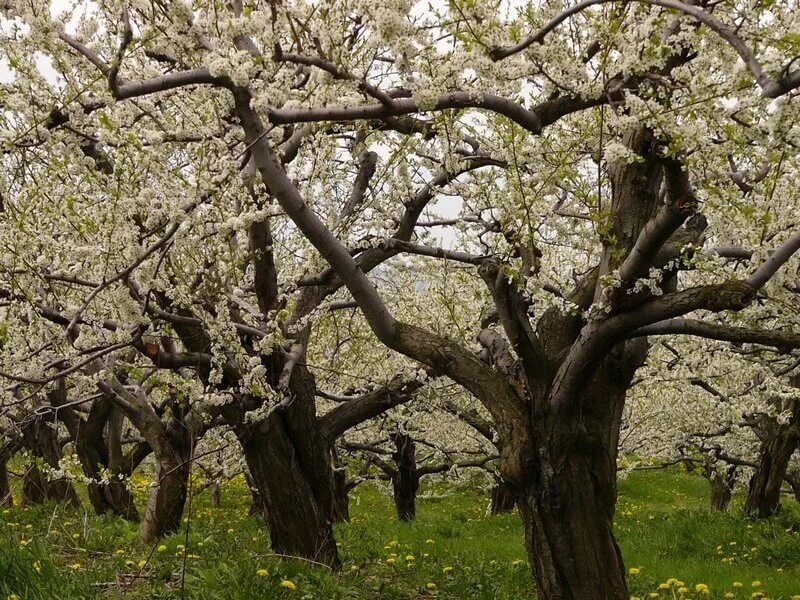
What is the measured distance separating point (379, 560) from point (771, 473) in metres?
7.65

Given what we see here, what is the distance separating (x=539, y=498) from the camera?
524cm

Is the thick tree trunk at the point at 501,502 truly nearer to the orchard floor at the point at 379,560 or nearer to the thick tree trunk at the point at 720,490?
the orchard floor at the point at 379,560

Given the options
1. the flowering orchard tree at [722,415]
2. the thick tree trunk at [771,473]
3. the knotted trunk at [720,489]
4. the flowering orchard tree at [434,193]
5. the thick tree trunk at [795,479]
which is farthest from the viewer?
the knotted trunk at [720,489]

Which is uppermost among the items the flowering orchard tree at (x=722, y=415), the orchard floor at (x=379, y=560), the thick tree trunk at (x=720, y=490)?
the flowering orchard tree at (x=722, y=415)

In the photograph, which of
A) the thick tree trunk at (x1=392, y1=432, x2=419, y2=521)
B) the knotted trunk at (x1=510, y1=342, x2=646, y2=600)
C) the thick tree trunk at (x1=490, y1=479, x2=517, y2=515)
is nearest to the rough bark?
the thick tree trunk at (x1=490, y1=479, x2=517, y2=515)

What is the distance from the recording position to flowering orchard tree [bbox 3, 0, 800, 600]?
3.47 m

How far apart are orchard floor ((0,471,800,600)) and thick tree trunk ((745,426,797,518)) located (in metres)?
0.30

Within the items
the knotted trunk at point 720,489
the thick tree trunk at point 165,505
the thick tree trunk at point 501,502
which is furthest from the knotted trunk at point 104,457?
the knotted trunk at point 720,489

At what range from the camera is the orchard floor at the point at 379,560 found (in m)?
5.05

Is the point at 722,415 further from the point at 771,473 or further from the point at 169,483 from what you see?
the point at 169,483

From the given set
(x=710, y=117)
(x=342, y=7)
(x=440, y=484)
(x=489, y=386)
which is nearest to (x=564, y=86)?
(x=710, y=117)

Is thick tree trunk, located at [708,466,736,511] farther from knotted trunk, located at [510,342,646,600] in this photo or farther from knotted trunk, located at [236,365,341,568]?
knotted trunk, located at [510,342,646,600]

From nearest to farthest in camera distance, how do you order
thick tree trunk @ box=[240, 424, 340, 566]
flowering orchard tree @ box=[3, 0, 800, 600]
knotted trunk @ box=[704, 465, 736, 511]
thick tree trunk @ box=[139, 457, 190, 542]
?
flowering orchard tree @ box=[3, 0, 800, 600]
thick tree trunk @ box=[240, 424, 340, 566]
thick tree trunk @ box=[139, 457, 190, 542]
knotted trunk @ box=[704, 465, 736, 511]

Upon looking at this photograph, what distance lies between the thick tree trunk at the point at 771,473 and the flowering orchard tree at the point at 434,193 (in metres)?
7.06
